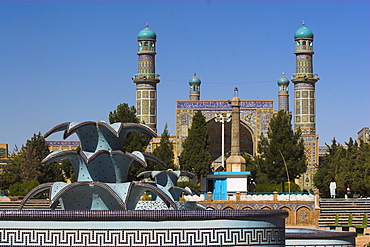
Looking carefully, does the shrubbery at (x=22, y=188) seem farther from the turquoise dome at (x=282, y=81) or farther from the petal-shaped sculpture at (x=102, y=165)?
the turquoise dome at (x=282, y=81)

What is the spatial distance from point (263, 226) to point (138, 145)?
27.0 meters

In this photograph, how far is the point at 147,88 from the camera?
182 feet

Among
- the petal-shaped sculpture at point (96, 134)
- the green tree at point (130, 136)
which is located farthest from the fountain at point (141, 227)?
the green tree at point (130, 136)

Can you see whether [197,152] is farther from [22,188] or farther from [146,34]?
[146,34]

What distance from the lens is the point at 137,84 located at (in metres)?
55.8

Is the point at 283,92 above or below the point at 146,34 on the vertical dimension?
below

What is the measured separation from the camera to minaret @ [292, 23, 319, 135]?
56156mm

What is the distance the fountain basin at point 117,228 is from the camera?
9.71 metres

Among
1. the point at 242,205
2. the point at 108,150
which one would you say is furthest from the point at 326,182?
the point at 108,150

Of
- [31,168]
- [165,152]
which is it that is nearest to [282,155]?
[165,152]

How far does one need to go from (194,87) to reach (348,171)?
25103 millimetres

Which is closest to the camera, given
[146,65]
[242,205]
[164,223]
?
[164,223]

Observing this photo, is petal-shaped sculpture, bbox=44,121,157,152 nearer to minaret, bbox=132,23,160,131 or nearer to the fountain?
the fountain

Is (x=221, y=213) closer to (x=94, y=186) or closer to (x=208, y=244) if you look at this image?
(x=208, y=244)
